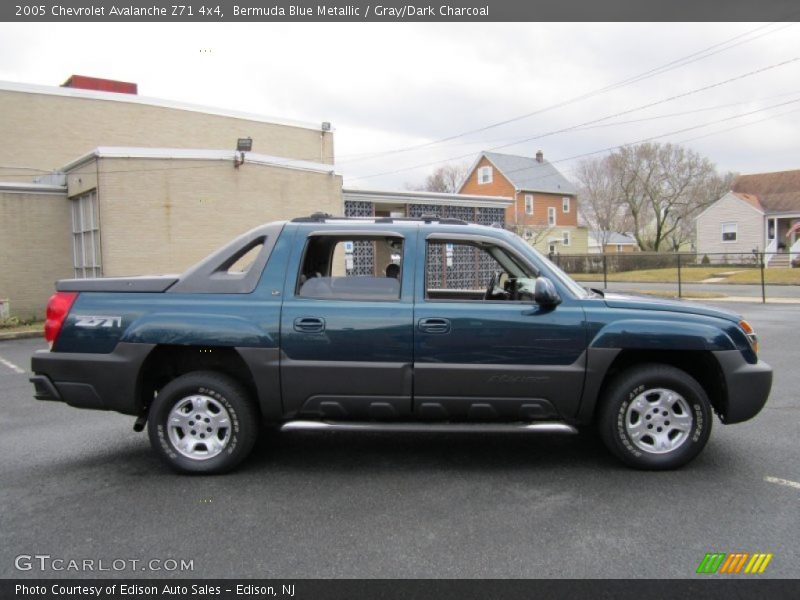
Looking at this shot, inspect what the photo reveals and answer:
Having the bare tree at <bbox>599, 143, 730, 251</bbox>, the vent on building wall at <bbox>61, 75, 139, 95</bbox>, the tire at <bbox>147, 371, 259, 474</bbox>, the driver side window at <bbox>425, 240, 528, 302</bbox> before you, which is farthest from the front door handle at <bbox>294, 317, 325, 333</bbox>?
the bare tree at <bbox>599, 143, 730, 251</bbox>

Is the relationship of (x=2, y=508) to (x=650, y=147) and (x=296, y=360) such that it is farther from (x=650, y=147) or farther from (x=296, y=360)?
(x=650, y=147)

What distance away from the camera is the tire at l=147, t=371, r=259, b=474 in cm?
442

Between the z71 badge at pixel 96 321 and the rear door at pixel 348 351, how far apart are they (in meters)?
1.26

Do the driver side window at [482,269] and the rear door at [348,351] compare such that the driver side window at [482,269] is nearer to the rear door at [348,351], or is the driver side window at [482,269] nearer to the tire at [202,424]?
the rear door at [348,351]

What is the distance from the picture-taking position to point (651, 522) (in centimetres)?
365

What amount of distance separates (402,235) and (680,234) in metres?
65.5

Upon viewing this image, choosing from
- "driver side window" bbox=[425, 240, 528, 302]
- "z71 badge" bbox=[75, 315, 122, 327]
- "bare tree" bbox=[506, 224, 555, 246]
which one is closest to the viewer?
"z71 badge" bbox=[75, 315, 122, 327]

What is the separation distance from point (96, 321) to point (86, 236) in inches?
547

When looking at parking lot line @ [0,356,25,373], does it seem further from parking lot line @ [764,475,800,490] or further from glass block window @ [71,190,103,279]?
parking lot line @ [764,475,800,490]

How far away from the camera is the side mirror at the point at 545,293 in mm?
4281

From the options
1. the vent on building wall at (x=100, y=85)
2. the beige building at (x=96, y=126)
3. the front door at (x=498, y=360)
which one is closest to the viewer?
the front door at (x=498, y=360)

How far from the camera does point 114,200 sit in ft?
51.0
